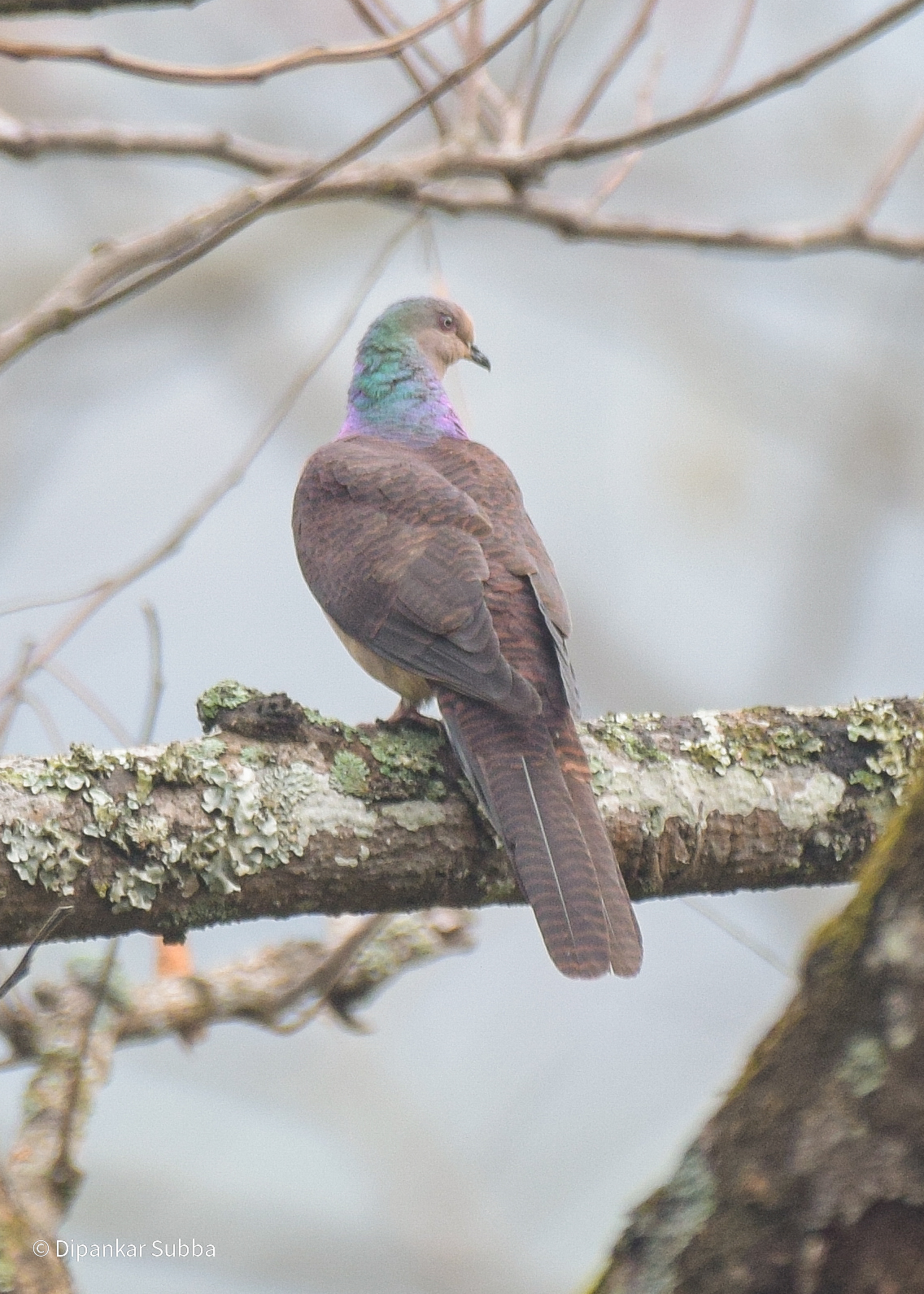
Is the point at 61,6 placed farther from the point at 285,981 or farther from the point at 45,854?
the point at 285,981

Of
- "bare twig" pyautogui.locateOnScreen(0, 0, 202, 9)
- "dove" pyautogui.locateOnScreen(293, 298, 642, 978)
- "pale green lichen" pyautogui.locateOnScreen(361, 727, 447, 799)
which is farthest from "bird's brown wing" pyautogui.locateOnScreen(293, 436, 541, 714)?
"bare twig" pyautogui.locateOnScreen(0, 0, 202, 9)

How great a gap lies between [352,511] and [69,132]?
51.1 inches

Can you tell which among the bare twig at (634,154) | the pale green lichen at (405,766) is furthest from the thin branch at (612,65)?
the pale green lichen at (405,766)

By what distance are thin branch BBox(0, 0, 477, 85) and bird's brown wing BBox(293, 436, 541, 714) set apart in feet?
4.47

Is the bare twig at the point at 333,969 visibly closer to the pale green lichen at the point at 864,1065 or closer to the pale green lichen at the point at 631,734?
the pale green lichen at the point at 631,734

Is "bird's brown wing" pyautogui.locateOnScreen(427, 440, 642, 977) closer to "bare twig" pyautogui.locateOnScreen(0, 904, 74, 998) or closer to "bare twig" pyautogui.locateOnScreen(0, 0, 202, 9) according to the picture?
"bare twig" pyautogui.locateOnScreen(0, 904, 74, 998)

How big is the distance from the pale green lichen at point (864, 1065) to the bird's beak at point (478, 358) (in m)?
4.54

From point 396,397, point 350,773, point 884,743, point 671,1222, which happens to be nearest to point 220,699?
point 350,773

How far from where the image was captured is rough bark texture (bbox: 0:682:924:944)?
261cm

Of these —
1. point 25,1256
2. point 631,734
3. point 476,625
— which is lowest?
point 25,1256

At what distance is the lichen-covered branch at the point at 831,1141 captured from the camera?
1.16 m

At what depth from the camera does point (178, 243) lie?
11.5 feet

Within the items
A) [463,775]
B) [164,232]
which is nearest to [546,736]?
[463,775]

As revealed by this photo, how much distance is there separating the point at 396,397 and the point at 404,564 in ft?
4.42
